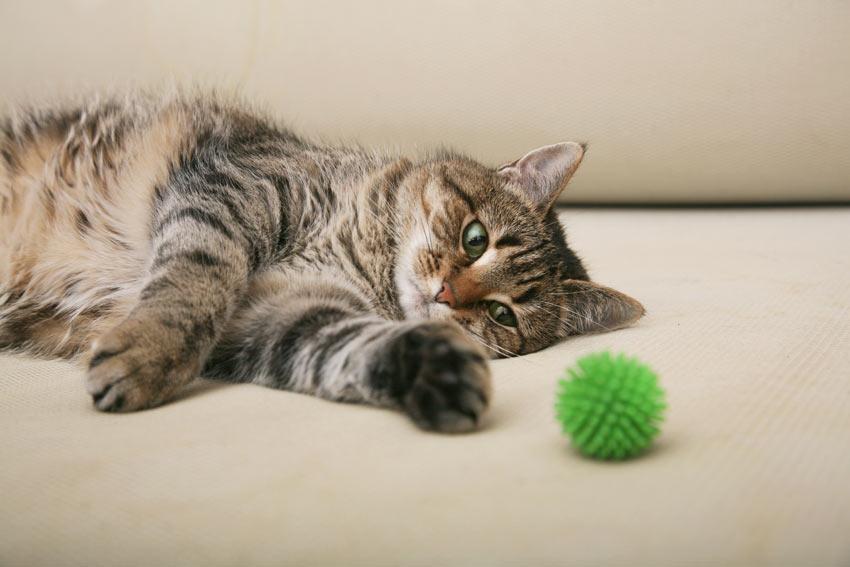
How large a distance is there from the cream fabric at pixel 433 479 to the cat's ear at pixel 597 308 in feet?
0.79

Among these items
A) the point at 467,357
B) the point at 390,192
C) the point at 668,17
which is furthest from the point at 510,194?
the point at 668,17

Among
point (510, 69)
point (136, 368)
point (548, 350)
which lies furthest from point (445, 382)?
point (510, 69)

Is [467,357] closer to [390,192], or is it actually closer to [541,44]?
[390,192]

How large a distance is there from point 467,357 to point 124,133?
4.29 feet

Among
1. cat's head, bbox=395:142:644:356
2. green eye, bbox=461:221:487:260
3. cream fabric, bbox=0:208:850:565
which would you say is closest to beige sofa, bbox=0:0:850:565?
cream fabric, bbox=0:208:850:565

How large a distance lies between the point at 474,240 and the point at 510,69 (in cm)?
130

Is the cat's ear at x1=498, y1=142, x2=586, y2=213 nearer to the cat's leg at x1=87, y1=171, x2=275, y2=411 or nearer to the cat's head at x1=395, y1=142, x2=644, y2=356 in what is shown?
the cat's head at x1=395, y1=142, x2=644, y2=356

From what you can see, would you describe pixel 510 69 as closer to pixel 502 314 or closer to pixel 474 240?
pixel 474 240

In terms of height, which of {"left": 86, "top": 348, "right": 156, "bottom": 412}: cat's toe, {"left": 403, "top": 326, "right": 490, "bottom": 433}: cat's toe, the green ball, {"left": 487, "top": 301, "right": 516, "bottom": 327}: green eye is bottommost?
{"left": 487, "top": 301, "right": 516, "bottom": 327}: green eye

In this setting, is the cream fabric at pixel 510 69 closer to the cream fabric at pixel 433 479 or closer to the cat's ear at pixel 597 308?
the cat's ear at pixel 597 308

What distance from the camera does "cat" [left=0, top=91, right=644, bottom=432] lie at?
3.60 ft

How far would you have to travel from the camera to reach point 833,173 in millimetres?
2590

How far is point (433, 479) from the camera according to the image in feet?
2.33

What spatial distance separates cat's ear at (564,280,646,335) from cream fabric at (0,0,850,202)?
1.12 metres
